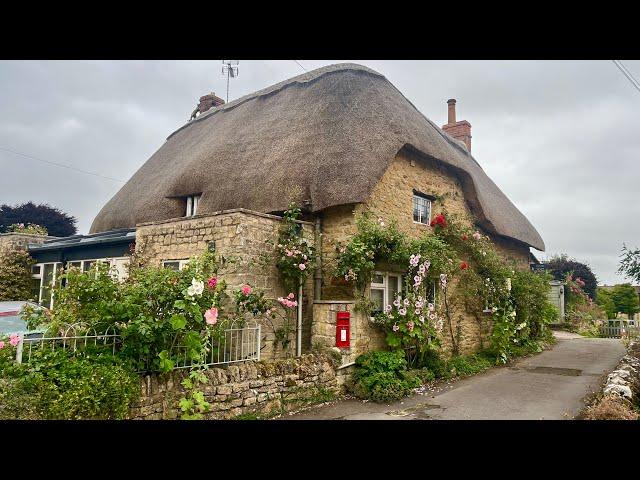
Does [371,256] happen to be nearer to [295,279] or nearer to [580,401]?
[295,279]

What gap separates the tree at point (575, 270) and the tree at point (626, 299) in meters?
3.90

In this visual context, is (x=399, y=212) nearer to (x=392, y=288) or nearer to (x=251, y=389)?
(x=392, y=288)

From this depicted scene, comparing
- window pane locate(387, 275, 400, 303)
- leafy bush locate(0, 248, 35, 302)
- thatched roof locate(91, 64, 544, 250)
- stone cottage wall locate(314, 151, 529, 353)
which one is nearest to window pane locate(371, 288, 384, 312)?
window pane locate(387, 275, 400, 303)

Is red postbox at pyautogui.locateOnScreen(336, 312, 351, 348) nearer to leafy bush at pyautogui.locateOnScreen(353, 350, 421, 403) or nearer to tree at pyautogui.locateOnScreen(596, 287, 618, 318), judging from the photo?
leafy bush at pyautogui.locateOnScreen(353, 350, 421, 403)

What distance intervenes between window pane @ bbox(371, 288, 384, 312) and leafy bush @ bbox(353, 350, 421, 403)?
0.93 metres

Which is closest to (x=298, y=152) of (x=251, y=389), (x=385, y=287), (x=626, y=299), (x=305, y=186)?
(x=305, y=186)

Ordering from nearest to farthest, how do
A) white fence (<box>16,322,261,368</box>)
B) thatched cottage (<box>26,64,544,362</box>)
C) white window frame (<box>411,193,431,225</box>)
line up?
white fence (<box>16,322,261,368</box>)
thatched cottage (<box>26,64,544,362</box>)
white window frame (<box>411,193,431,225</box>)

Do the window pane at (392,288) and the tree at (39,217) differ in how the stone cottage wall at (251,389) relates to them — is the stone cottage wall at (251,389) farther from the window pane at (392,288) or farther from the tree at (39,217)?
the tree at (39,217)

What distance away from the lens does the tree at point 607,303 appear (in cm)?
1992

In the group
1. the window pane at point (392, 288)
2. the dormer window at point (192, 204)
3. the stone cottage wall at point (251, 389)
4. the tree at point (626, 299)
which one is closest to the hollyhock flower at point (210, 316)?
the stone cottage wall at point (251, 389)

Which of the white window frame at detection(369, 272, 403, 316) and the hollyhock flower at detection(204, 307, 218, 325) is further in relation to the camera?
the white window frame at detection(369, 272, 403, 316)

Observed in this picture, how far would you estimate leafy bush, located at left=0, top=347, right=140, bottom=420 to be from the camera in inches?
151

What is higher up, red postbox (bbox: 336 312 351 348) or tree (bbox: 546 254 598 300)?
tree (bbox: 546 254 598 300)
